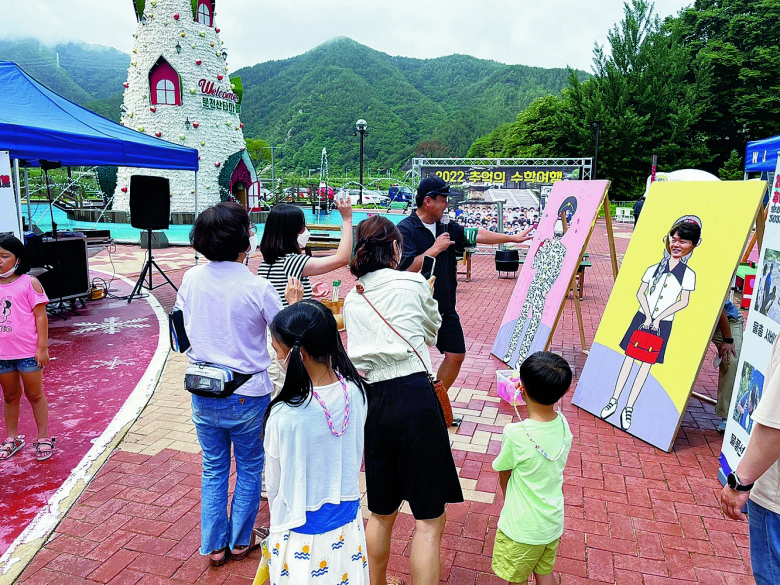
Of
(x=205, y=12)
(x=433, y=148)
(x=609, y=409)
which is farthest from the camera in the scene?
(x=433, y=148)

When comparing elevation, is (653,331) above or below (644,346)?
above

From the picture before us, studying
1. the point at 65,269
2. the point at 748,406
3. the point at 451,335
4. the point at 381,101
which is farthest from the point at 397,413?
the point at 381,101

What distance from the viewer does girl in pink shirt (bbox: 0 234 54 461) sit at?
3.47 metres

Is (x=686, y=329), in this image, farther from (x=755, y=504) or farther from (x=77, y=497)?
(x=77, y=497)

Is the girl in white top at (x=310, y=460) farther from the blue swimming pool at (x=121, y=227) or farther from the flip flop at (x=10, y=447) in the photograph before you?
the blue swimming pool at (x=121, y=227)

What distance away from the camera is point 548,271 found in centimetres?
552

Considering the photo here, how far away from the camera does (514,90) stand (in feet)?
348

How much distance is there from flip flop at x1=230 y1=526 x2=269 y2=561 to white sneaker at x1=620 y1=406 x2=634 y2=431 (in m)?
2.79

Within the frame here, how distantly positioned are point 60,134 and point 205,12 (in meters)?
19.6

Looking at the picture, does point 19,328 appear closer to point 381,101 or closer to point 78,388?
point 78,388

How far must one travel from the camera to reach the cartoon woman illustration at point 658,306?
4.05 meters

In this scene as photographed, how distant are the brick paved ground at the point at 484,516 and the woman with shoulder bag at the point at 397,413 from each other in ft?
1.89

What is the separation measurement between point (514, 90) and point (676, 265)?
365 feet

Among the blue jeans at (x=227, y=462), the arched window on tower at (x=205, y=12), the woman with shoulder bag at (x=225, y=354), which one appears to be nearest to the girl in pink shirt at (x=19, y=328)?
the woman with shoulder bag at (x=225, y=354)
